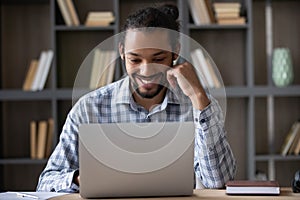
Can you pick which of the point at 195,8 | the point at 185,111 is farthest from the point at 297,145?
the point at 185,111

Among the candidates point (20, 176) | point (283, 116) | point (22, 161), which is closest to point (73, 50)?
point (22, 161)

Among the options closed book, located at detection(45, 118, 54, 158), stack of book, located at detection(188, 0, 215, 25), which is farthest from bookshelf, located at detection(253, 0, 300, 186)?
closed book, located at detection(45, 118, 54, 158)

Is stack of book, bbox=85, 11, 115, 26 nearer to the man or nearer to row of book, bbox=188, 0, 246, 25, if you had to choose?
row of book, bbox=188, 0, 246, 25

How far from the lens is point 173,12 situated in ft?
8.66

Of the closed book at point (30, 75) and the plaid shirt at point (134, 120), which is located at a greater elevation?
the closed book at point (30, 75)

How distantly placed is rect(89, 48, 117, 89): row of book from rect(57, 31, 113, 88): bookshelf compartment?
0.79ft

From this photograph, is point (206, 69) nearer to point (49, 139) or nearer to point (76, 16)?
point (76, 16)

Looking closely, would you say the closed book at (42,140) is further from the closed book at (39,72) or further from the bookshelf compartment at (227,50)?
the bookshelf compartment at (227,50)

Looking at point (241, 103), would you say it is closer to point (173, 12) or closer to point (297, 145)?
point (297, 145)

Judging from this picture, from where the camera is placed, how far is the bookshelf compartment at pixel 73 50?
13.8ft

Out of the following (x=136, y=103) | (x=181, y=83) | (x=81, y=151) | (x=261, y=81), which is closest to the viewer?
(x=81, y=151)

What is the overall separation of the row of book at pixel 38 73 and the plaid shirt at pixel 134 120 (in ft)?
4.97

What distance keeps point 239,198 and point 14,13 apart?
2802 mm

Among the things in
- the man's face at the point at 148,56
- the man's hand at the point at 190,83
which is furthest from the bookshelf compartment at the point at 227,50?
the man's hand at the point at 190,83
